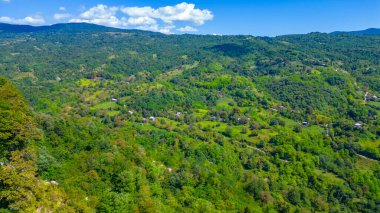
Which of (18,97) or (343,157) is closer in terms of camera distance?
(18,97)

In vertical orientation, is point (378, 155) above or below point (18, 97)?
below

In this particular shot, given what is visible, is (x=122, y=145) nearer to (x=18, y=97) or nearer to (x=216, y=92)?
(x=18, y=97)

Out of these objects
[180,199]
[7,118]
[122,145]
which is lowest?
[180,199]

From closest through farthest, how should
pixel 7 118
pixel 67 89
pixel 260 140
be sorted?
pixel 7 118
pixel 260 140
pixel 67 89

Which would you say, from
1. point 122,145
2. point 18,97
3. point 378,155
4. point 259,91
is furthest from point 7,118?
point 259,91

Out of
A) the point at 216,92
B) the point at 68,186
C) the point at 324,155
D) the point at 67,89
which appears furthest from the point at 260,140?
the point at 67,89

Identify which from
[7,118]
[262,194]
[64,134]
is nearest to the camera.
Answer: [7,118]
